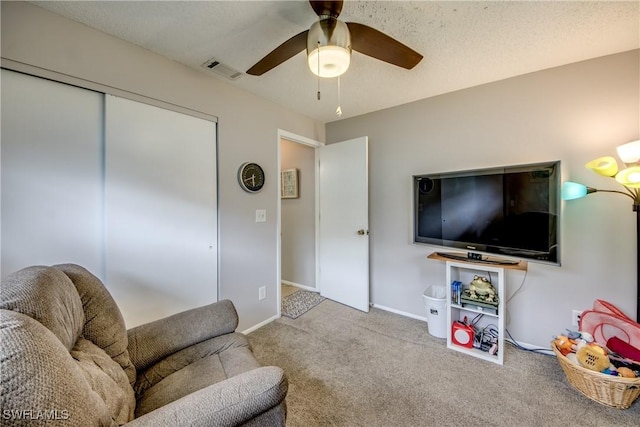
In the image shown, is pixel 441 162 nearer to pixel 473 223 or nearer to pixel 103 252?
pixel 473 223

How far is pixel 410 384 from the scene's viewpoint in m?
1.79

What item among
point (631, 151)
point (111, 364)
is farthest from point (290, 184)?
point (631, 151)

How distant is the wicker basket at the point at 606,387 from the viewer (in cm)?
149

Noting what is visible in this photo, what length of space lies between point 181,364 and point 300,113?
8.74 ft

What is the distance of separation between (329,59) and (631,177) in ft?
6.46

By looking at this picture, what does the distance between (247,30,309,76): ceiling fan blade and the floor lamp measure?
2.03 m

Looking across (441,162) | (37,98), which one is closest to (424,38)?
(441,162)

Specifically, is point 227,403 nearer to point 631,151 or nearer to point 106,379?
point 106,379

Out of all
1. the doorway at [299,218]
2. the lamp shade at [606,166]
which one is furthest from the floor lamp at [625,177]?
the doorway at [299,218]

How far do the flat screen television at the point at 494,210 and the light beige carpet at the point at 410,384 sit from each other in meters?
0.88

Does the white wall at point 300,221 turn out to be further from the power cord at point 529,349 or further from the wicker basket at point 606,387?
the wicker basket at point 606,387

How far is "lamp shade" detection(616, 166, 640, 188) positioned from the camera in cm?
158

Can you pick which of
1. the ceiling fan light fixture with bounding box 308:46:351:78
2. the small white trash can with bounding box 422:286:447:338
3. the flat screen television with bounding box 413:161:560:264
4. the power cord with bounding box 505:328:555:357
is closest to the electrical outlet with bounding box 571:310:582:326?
the power cord with bounding box 505:328:555:357

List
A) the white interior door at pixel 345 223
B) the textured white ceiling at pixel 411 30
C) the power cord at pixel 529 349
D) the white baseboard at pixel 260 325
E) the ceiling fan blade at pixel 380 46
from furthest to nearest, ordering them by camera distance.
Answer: the white interior door at pixel 345 223, the white baseboard at pixel 260 325, the power cord at pixel 529 349, the textured white ceiling at pixel 411 30, the ceiling fan blade at pixel 380 46
